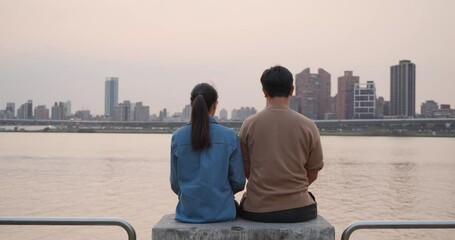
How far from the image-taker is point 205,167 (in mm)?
3266

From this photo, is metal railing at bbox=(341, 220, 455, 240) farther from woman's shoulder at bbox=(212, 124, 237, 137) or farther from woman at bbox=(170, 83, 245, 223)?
woman's shoulder at bbox=(212, 124, 237, 137)

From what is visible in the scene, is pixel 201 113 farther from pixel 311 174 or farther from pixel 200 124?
pixel 311 174

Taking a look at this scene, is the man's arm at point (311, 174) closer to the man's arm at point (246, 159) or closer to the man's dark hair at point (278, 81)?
the man's arm at point (246, 159)

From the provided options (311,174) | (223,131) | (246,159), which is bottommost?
(311,174)

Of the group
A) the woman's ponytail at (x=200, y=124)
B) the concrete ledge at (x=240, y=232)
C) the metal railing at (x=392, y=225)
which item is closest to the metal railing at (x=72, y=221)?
the concrete ledge at (x=240, y=232)

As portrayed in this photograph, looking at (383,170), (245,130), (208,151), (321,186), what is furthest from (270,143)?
(383,170)

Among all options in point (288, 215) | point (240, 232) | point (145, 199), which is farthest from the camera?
point (145, 199)

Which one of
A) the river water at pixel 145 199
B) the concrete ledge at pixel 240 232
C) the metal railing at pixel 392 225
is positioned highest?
the metal railing at pixel 392 225

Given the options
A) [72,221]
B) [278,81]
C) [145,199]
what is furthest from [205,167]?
[145,199]

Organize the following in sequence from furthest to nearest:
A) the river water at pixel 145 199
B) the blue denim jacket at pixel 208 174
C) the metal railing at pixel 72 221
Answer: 1. the river water at pixel 145 199
2. the blue denim jacket at pixel 208 174
3. the metal railing at pixel 72 221

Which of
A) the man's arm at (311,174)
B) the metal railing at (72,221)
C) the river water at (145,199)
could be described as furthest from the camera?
the river water at (145,199)

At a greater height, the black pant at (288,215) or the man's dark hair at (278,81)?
the man's dark hair at (278,81)

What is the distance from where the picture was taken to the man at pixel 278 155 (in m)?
3.31

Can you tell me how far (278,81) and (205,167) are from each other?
2.50 feet
